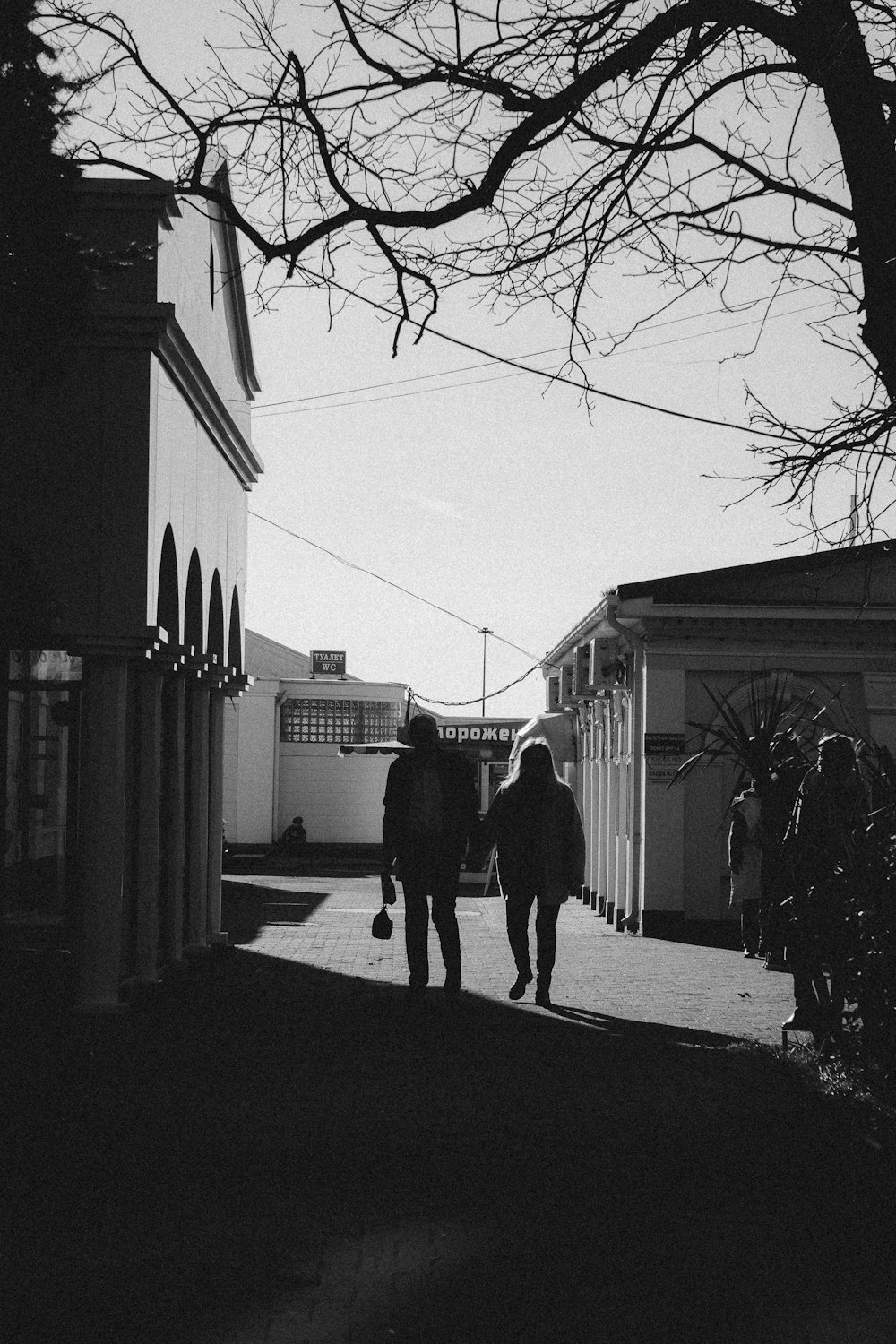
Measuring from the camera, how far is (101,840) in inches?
375

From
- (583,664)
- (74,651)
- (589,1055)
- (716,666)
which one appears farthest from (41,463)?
(583,664)

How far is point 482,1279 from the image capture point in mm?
4535

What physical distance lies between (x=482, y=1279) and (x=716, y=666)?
14537 millimetres

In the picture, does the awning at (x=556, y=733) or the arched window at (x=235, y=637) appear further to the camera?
the awning at (x=556, y=733)

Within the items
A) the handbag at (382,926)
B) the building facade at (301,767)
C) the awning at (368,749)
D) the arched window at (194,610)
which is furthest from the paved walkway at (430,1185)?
the building facade at (301,767)

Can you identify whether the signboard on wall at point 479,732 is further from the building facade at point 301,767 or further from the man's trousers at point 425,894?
the man's trousers at point 425,894

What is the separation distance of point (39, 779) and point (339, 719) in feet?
111

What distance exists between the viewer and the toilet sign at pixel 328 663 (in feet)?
176

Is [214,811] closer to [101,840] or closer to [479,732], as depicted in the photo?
[101,840]

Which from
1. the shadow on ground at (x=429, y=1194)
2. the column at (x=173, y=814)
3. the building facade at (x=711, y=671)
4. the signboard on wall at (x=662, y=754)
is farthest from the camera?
the signboard on wall at (x=662, y=754)

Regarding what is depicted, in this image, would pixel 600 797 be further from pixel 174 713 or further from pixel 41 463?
pixel 41 463

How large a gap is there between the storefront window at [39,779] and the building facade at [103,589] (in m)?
0.01

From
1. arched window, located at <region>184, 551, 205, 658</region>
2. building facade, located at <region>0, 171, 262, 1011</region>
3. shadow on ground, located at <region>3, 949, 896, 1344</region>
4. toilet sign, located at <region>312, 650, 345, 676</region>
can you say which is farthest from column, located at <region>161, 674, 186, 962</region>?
toilet sign, located at <region>312, 650, 345, 676</region>

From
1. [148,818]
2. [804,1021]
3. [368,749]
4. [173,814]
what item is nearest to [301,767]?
[368,749]
